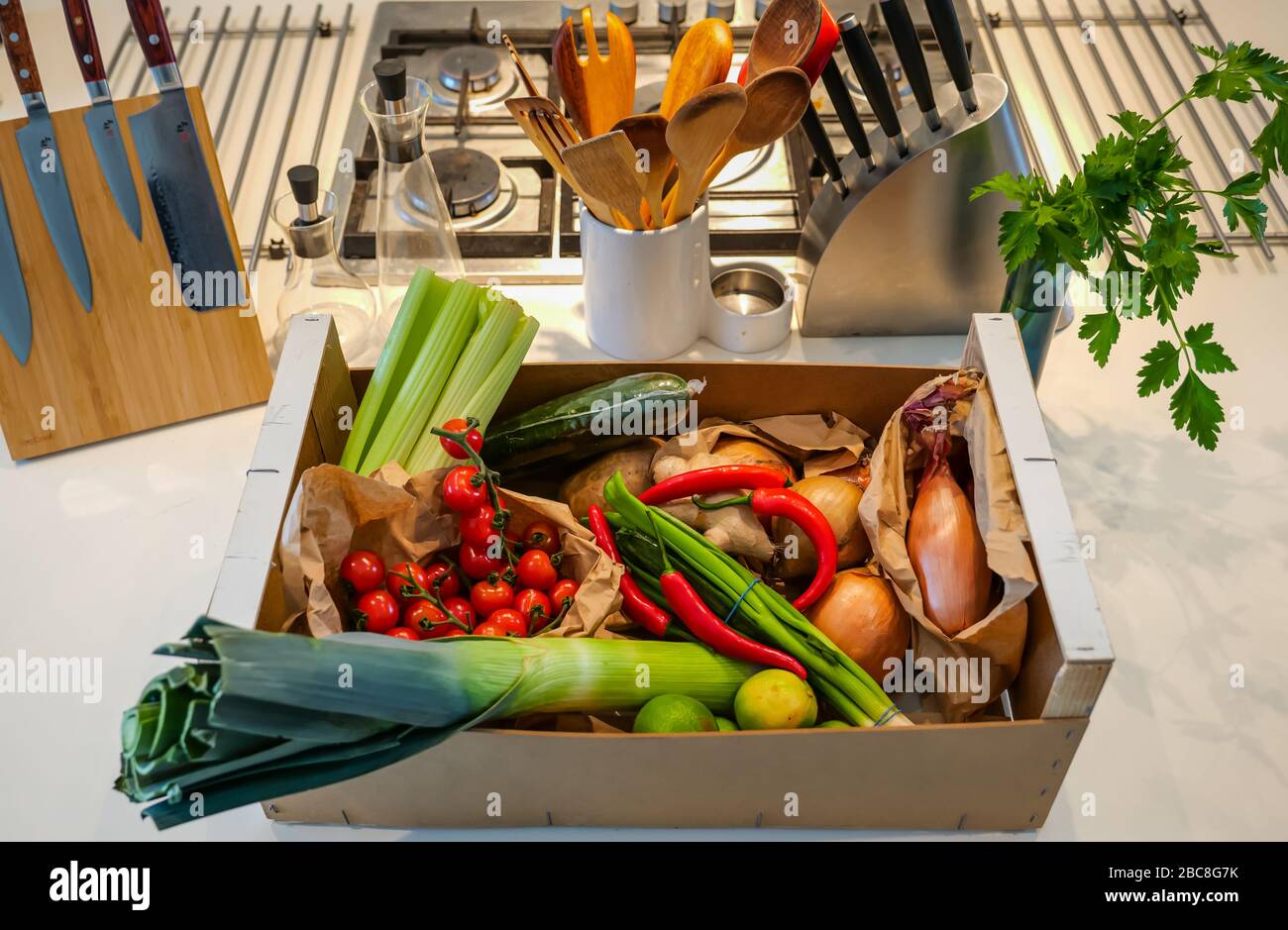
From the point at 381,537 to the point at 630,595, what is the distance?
0.21 m

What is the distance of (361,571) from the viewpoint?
945 mm

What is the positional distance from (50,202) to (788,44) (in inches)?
28.0

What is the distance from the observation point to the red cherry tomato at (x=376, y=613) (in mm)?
929

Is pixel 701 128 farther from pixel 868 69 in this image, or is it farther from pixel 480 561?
pixel 480 561

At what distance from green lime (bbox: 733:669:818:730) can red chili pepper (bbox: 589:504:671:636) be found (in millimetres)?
95

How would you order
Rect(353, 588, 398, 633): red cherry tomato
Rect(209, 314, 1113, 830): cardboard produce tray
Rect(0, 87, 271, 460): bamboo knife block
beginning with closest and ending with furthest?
Rect(209, 314, 1113, 830): cardboard produce tray, Rect(353, 588, 398, 633): red cherry tomato, Rect(0, 87, 271, 460): bamboo knife block

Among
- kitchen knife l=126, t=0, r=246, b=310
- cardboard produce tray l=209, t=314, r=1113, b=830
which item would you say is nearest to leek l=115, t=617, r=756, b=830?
cardboard produce tray l=209, t=314, r=1113, b=830

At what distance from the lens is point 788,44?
1146 mm

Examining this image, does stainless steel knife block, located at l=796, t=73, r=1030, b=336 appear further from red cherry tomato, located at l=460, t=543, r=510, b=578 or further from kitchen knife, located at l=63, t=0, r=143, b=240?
kitchen knife, located at l=63, t=0, r=143, b=240

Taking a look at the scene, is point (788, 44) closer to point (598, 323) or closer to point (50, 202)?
point (598, 323)

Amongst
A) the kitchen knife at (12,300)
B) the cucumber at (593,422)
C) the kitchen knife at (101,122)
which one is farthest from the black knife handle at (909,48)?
the kitchen knife at (12,300)

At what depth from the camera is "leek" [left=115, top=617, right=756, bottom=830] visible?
0.71m

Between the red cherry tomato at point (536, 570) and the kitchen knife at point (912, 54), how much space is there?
552 millimetres
